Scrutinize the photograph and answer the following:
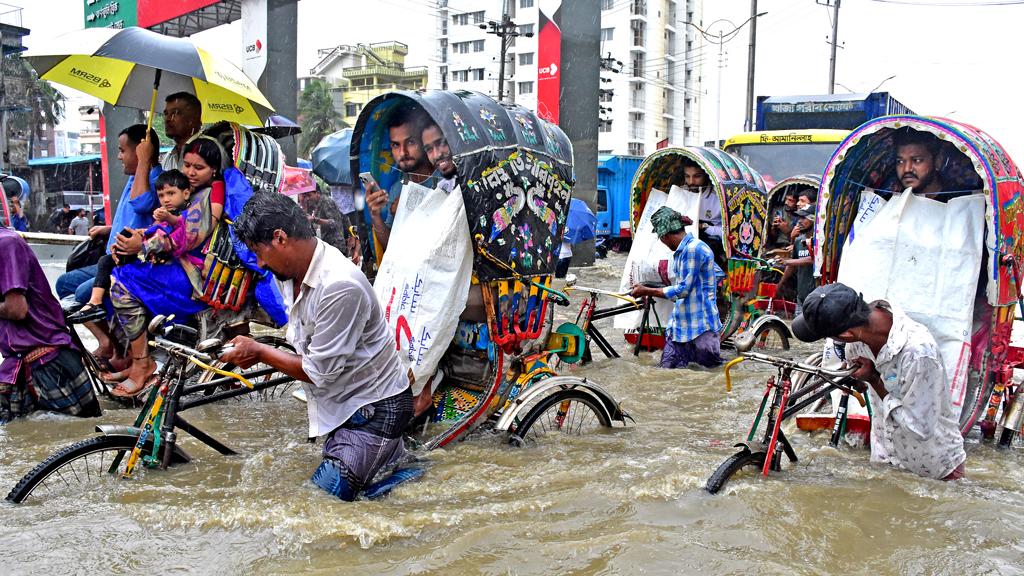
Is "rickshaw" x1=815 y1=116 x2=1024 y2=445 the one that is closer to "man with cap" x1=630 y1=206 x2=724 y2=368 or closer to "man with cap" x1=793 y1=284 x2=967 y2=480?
"man with cap" x1=793 y1=284 x2=967 y2=480

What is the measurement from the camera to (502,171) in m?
4.27

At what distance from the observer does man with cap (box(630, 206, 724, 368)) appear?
6.92 meters

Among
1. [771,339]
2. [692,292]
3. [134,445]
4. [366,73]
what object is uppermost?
[366,73]

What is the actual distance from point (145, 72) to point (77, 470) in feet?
12.2

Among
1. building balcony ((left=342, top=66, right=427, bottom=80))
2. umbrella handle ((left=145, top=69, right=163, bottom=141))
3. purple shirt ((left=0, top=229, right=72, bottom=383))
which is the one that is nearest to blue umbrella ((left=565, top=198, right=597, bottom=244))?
umbrella handle ((left=145, top=69, right=163, bottom=141))

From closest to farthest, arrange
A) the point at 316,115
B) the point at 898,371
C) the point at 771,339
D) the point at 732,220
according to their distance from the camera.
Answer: the point at 898,371
the point at 732,220
the point at 771,339
the point at 316,115

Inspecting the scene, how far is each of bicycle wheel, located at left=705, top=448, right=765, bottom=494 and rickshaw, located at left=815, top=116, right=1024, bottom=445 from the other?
60.8 inches

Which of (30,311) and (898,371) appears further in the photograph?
(30,311)

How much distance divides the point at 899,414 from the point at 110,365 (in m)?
4.99

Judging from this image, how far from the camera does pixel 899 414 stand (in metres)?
3.99

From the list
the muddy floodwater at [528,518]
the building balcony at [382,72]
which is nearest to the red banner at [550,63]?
the muddy floodwater at [528,518]

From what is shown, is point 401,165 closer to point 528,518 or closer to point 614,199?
point 528,518

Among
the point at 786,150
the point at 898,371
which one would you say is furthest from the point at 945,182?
the point at 786,150

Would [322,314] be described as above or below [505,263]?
below
